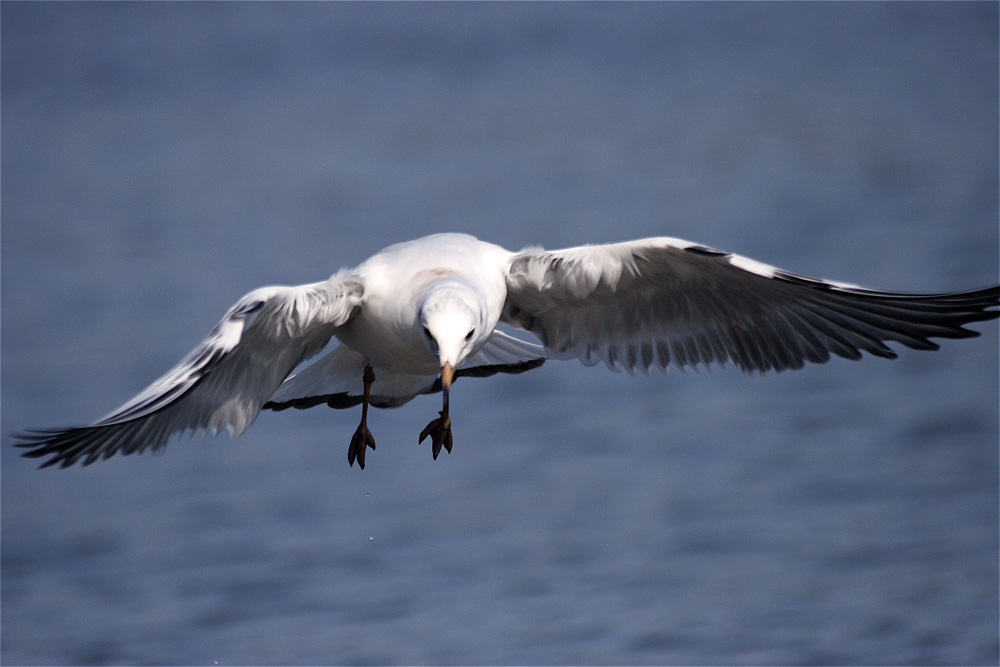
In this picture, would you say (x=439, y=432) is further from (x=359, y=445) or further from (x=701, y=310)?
(x=701, y=310)

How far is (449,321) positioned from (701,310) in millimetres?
1443

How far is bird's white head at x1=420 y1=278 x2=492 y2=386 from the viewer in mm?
5008

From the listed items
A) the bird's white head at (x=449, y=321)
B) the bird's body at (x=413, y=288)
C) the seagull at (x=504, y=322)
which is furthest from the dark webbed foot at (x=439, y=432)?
the bird's white head at (x=449, y=321)

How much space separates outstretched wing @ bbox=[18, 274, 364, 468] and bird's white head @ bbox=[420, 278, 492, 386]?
44cm

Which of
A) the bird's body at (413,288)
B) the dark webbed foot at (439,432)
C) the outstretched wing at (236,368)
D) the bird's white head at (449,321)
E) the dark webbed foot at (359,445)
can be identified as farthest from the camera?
the dark webbed foot at (359,445)

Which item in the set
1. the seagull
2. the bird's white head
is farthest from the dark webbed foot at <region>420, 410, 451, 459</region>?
the bird's white head

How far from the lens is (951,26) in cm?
1639

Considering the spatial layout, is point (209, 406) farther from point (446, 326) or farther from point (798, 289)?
point (798, 289)

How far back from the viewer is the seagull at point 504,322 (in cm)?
508

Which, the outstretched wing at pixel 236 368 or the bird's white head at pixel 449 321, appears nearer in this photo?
the outstretched wing at pixel 236 368

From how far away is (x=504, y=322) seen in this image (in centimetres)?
618

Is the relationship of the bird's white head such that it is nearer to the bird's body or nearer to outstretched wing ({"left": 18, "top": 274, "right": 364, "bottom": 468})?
the bird's body

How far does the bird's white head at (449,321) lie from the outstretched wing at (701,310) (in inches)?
22.3

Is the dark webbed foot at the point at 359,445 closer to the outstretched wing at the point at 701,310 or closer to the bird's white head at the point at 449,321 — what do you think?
the outstretched wing at the point at 701,310
